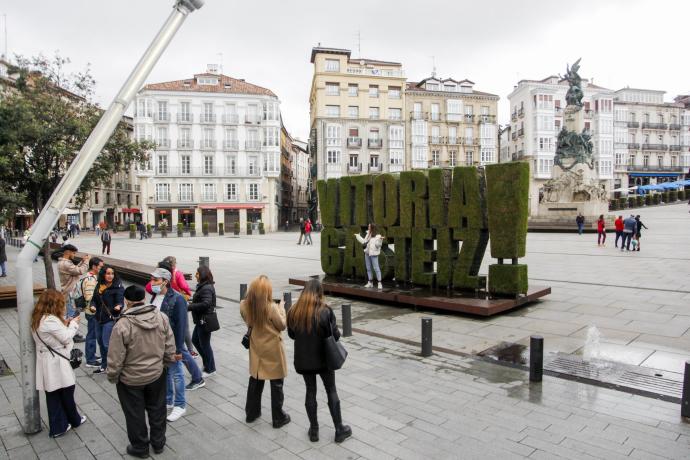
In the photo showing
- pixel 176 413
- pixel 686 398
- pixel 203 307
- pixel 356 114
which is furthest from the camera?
pixel 356 114

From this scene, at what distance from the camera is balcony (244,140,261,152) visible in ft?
182

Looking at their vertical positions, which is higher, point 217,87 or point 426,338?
point 217,87

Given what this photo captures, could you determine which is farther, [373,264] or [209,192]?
[209,192]

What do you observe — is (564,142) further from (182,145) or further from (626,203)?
(182,145)

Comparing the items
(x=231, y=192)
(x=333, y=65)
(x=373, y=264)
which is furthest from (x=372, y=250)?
(x=333, y=65)

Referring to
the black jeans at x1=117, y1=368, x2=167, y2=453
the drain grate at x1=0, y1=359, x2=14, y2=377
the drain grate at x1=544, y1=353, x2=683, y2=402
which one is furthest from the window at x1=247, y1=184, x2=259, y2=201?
the black jeans at x1=117, y1=368, x2=167, y2=453

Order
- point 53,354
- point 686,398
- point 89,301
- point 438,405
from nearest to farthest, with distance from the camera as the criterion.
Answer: point 53,354 → point 686,398 → point 438,405 → point 89,301

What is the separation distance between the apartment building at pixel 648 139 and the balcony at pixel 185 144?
2385 inches

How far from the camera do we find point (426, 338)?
7352 millimetres

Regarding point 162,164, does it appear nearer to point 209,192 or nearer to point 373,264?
point 209,192

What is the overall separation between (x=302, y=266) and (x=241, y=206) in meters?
38.5

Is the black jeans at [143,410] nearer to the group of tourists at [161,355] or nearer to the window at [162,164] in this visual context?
the group of tourists at [161,355]

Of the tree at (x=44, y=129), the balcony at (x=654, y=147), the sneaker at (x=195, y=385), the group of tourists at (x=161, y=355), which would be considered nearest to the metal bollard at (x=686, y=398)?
the group of tourists at (x=161, y=355)

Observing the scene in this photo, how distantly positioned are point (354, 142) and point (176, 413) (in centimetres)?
5291
